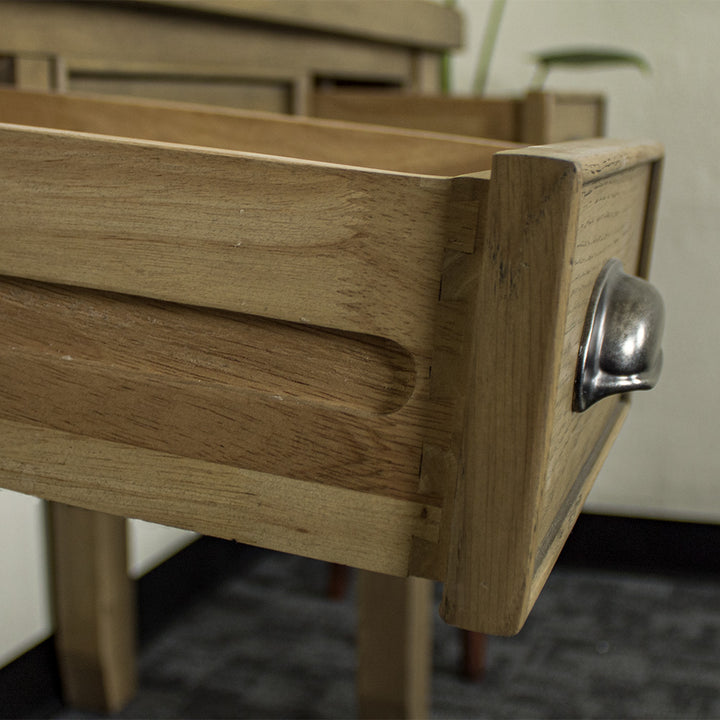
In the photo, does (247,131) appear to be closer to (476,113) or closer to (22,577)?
(476,113)

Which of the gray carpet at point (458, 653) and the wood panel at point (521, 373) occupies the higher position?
the wood panel at point (521, 373)

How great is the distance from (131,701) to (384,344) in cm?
123

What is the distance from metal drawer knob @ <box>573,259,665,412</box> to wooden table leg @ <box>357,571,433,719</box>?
2.59ft

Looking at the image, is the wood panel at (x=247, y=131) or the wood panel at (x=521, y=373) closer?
the wood panel at (x=521, y=373)

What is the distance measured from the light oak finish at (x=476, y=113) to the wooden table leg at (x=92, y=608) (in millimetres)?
667

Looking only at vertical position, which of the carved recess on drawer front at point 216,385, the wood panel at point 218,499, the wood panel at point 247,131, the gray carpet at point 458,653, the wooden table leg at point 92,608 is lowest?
the gray carpet at point 458,653

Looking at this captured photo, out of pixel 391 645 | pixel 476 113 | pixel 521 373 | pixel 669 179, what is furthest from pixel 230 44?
pixel 669 179

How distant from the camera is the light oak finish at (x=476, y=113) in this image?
1.14 metres

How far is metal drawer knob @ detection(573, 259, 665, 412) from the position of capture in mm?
454

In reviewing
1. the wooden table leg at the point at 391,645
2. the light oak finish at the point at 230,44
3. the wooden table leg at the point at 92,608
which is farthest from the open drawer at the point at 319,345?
the wooden table leg at the point at 92,608

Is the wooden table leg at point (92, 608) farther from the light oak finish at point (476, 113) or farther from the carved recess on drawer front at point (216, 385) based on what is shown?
the carved recess on drawer front at point (216, 385)

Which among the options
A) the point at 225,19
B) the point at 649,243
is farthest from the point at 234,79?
the point at 649,243

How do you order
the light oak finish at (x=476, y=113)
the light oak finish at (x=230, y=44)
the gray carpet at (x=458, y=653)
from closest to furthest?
1. the light oak finish at (x=230, y=44)
2. the light oak finish at (x=476, y=113)
3. the gray carpet at (x=458, y=653)

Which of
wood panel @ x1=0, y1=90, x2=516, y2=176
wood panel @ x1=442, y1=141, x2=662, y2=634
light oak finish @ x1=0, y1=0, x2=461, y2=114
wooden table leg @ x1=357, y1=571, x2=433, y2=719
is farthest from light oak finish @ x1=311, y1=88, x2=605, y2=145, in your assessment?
wood panel @ x1=442, y1=141, x2=662, y2=634
